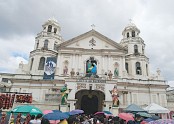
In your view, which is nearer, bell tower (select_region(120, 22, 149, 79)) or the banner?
the banner

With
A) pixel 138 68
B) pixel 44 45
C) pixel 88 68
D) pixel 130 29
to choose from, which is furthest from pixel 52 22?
pixel 138 68

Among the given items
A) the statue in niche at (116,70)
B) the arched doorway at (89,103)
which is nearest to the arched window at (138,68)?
the statue in niche at (116,70)

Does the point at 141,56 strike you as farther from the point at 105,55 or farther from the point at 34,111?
the point at 34,111

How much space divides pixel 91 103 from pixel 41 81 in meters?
9.91

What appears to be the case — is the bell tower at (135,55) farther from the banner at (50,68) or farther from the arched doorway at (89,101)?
the banner at (50,68)

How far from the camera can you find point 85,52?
3303 centimetres

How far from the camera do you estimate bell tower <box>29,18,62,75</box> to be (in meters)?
34.3

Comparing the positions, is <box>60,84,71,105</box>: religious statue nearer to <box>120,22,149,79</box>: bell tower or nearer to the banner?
the banner

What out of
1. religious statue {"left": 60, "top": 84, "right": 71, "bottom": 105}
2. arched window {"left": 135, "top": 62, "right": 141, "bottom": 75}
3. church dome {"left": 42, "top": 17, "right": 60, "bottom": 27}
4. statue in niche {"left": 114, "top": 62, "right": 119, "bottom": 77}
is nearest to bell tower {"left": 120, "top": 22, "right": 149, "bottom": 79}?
arched window {"left": 135, "top": 62, "right": 141, "bottom": 75}

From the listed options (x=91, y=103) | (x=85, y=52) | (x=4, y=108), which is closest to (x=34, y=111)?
(x=4, y=108)

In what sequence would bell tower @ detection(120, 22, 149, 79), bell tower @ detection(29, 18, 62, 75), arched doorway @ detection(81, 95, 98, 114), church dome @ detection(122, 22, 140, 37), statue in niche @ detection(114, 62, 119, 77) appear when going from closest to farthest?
arched doorway @ detection(81, 95, 98, 114)
statue in niche @ detection(114, 62, 119, 77)
bell tower @ detection(29, 18, 62, 75)
bell tower @ detection(120, 22, 149, 79)
church dome @ detection(122, 22, 140, 37)

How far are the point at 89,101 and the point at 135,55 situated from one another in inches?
584

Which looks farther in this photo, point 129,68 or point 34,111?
point 129,68

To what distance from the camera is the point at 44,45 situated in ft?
119
